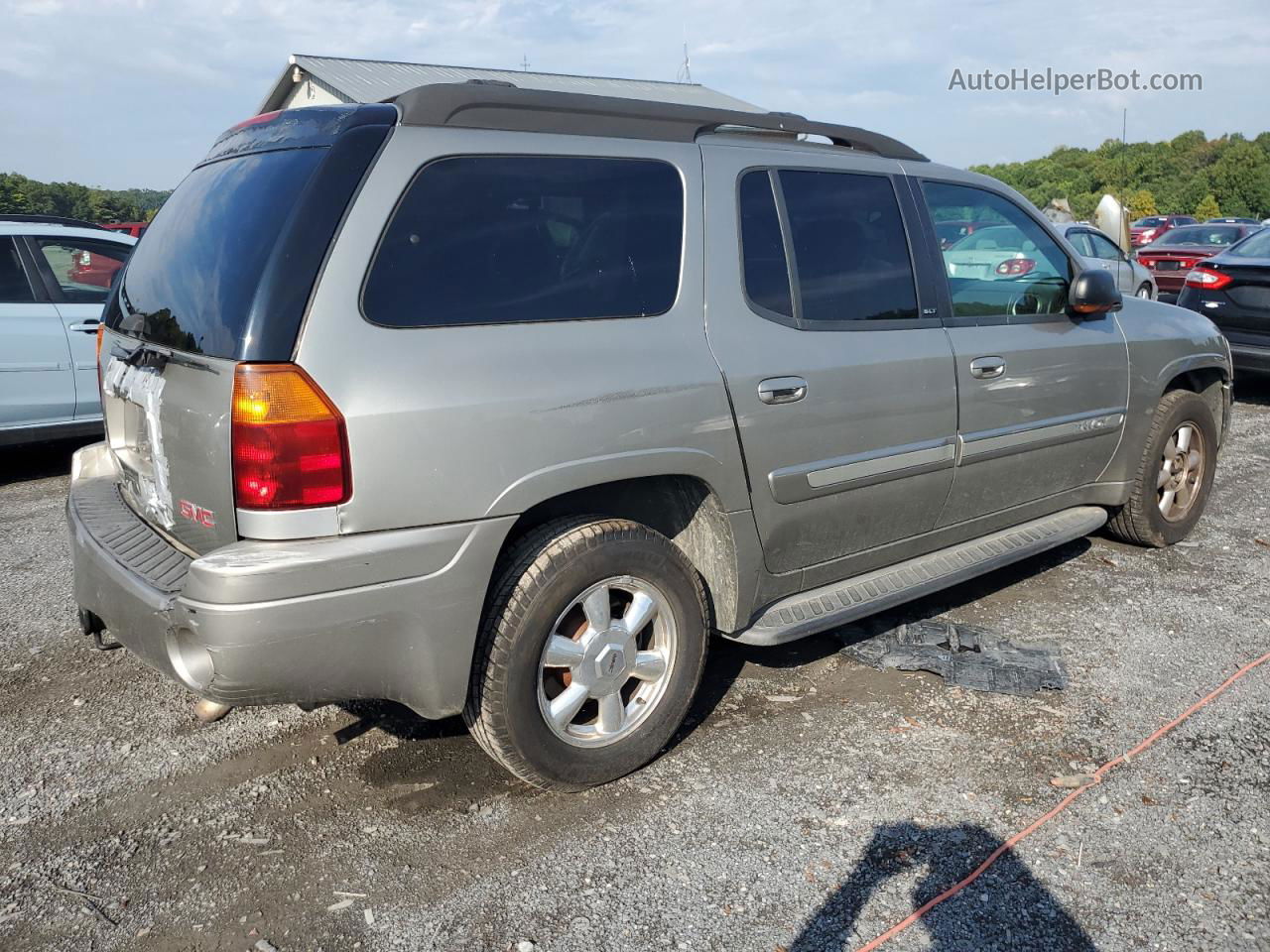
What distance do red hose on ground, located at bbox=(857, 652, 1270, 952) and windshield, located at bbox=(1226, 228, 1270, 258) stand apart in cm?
698

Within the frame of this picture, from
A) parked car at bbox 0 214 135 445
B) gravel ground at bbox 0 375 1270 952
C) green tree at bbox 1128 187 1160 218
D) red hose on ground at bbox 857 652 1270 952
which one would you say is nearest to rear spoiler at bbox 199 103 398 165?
gravel ground at bbox 0 375 1270 952

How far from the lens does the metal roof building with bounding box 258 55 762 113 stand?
24.6 m

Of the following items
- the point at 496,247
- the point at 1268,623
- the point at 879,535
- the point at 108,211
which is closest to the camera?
the point at 496,247

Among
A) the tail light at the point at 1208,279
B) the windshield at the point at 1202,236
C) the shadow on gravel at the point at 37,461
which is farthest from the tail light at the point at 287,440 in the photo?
the windshield at the point at 1202,236

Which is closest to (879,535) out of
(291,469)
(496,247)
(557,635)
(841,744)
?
(841,744)

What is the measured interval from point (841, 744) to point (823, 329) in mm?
1336

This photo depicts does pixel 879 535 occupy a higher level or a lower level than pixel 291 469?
lower

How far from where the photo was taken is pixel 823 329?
343 centimetres

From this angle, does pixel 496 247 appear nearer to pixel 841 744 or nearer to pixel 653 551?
pixel 653 551

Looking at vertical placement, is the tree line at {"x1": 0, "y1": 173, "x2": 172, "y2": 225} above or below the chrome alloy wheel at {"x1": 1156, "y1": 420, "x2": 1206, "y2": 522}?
above

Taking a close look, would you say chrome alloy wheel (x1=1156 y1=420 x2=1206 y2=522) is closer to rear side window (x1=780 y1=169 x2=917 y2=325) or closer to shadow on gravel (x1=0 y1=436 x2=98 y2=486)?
rear side window (x1=780 y1=169 x2=917 y2=325)

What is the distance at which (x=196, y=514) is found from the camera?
8.75ft

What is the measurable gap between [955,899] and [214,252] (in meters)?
2.51

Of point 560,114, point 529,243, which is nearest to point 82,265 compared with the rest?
point 560,114
